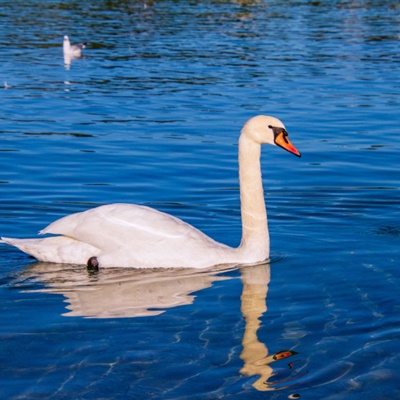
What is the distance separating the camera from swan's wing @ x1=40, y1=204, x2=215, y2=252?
9766mm

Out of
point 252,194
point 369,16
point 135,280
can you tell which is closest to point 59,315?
point 135,280

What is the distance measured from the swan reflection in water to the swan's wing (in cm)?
29

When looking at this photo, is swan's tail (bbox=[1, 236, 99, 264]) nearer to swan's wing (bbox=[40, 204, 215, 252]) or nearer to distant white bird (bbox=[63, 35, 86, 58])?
swan's wing (bbox=[40, 204, 215, 252])

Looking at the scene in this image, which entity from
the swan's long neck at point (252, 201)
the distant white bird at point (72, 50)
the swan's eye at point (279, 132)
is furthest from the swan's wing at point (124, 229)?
the distant white bird at point (72, 50)

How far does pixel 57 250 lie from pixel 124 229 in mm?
708

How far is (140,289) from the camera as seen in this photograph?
9.27 m

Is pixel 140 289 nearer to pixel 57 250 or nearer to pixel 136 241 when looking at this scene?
pixel 136 241

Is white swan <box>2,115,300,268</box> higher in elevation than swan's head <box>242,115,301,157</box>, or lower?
lower

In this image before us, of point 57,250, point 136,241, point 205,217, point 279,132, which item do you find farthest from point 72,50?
point 136,241

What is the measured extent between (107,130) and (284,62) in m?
12.0

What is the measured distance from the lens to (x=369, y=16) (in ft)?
153

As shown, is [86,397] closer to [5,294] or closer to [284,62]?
[5,294]

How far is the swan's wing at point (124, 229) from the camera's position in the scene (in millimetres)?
9766

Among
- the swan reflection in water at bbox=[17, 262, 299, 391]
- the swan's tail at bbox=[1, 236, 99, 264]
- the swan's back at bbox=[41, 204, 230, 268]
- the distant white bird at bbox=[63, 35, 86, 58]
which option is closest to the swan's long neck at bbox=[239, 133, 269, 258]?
the swan reflection in water at bbox=[17, 262, 299, 391]
